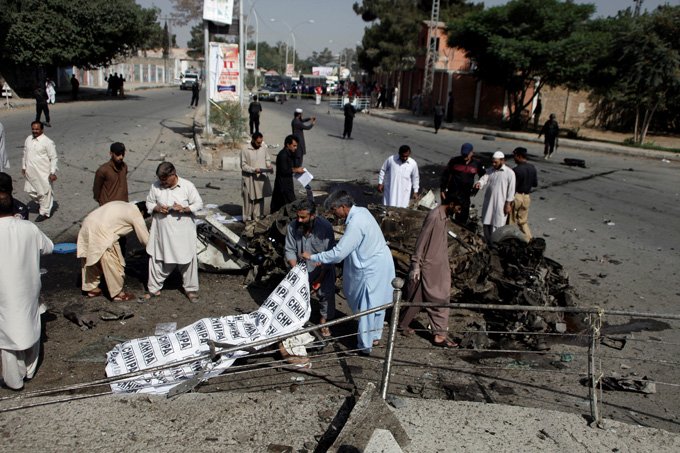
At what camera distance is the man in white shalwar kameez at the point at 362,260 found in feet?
16.3

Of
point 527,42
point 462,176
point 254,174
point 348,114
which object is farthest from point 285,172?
point 527,42

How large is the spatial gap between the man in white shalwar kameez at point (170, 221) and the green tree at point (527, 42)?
2499 cm

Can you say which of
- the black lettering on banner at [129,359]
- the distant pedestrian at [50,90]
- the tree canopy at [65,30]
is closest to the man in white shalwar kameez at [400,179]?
the black lettering on banner at [129,359]

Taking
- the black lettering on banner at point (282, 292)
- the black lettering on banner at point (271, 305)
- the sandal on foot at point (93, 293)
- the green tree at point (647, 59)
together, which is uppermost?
the green tree at point (647, 59)

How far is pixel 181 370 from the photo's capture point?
4.58m


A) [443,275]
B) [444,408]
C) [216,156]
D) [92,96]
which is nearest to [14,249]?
[444,408]

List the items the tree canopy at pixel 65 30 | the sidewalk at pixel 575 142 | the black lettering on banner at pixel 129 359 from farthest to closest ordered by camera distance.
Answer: the tree canopy at pixel 65 30 < the sidewalk at pixel 575 142 < the black lettering on banner at pixel 129 359

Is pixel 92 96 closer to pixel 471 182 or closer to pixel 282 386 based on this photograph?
pixel 471 182

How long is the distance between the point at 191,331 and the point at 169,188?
1862mm

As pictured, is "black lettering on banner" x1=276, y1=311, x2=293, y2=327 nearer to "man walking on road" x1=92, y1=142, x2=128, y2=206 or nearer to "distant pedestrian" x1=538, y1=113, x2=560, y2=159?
"man walking on road" x1=92, y1=142, x2=128, y2=206

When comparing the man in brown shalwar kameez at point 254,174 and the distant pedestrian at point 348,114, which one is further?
the distant pedestrian at point 348,114

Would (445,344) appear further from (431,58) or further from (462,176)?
(431,58)

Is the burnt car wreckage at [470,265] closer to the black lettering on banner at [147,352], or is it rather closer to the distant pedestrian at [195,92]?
the black lettering on banner at [147,352]

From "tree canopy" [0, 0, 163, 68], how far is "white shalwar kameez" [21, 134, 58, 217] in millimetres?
24986
